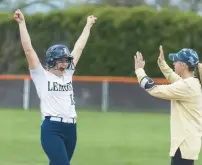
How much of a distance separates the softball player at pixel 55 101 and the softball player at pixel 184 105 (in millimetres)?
895

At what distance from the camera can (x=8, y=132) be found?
51.9 ft

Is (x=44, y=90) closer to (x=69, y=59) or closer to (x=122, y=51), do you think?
(x=69, y=59)

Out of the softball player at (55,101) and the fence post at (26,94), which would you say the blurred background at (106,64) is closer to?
the fence post at (26,94)

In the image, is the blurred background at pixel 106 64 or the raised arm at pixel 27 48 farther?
the blurred background at pixel 106 64

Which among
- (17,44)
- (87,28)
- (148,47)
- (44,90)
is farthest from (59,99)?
(17,44)

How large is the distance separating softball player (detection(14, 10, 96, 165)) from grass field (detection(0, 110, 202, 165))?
3.68m

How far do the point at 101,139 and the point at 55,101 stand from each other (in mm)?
7326

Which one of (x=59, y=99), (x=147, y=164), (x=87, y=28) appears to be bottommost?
(x=147, y=164)

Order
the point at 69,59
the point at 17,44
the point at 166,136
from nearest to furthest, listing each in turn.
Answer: the point at 69,59 < the point at 166,136 < the point at 17,44

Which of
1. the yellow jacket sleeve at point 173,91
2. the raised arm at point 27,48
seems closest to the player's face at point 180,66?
the yellow jacket sleeve at point 173,91

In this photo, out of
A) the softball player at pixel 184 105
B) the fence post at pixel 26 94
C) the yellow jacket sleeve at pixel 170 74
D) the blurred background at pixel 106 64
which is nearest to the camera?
the softball player at pixel 184 105

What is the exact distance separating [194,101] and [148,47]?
1674 centimetres

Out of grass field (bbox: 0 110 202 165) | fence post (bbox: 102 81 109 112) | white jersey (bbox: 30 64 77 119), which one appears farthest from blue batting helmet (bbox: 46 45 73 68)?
fence post (bbox: 102 81 109 112)

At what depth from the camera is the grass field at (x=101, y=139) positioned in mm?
11844
